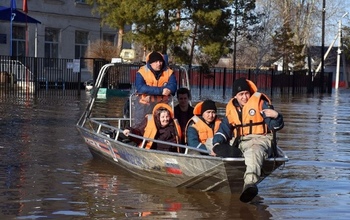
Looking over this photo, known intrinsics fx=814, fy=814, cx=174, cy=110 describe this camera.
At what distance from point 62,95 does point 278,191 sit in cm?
2525

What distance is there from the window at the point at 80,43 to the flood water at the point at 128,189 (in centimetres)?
2999

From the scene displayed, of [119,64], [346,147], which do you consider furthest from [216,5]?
[119,64]

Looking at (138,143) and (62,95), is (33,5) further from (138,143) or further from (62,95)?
(138,143)

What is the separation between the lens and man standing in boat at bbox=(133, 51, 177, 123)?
1202cm

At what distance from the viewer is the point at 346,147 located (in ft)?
53.9

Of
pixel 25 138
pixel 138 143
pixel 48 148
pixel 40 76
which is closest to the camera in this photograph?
pixel 138 143

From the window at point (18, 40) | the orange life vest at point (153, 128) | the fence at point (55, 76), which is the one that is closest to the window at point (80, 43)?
the fence at point (55, 76)

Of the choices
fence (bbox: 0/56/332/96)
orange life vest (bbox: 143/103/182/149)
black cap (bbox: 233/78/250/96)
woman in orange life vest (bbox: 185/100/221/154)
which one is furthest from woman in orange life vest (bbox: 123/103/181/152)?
fence (bbox: 0/56/332/96)

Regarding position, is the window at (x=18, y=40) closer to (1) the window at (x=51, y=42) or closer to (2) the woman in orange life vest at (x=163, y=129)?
(1) the window at (x=51, y=42)

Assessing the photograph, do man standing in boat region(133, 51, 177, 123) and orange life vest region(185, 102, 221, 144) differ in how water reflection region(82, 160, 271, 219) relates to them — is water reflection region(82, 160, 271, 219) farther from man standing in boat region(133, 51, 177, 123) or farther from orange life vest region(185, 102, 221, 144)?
man standing in boat region(133, 51, 177, 123)

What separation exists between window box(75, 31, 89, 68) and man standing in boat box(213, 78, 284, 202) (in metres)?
38.3

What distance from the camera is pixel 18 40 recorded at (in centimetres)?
4344

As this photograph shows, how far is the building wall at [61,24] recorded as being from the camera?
44.1 m

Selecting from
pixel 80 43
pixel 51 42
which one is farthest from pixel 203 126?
pixel 80 43
